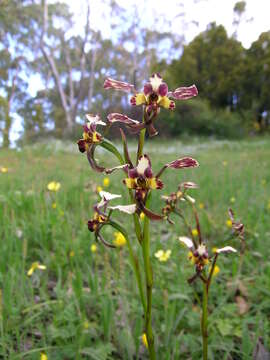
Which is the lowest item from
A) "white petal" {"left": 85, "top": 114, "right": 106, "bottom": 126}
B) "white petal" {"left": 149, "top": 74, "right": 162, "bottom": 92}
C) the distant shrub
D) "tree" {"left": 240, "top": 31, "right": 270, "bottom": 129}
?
"white petal" {"left": 85, "top": 114, "right": 106, "bottom": 126}

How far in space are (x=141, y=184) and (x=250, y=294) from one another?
1027 millimetres

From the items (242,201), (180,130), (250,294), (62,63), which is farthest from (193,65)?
(250,294)

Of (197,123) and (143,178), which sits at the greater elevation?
(197,123)

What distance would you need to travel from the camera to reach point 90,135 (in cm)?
63

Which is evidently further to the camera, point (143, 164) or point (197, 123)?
point (197, 123)

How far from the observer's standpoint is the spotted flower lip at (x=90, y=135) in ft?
2.04

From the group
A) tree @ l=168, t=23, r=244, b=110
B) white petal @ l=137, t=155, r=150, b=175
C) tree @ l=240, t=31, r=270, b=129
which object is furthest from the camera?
tree @ l=168, t=23, r=244, b=110

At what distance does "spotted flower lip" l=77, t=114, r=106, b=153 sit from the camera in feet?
2.04

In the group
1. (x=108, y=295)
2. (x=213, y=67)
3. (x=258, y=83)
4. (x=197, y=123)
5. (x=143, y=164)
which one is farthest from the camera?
(x=213, y=67)

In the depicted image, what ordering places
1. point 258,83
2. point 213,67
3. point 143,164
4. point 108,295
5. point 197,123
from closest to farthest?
point 143,164, point 108,295, point 197,123, point 258,83, point 213,67

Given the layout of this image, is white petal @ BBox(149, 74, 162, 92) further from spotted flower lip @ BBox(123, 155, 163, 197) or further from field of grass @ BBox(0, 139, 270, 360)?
field of grass @ BBox(0, 139, 270, 360)

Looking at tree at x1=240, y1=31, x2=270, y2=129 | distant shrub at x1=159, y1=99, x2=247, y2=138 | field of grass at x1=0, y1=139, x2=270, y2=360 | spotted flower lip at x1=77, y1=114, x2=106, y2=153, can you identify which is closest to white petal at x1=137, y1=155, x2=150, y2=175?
spotted flower lip at x1=77, y1=114, x2=106, y2=153

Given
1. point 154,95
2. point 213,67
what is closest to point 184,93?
point 154,95

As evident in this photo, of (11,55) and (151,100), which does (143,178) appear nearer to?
(151,100)
